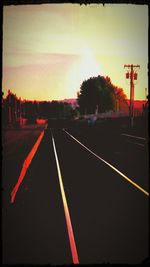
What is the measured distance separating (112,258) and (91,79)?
12270cm

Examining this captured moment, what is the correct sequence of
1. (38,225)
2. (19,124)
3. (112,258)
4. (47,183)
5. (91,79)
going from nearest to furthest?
1. (112,258)
2. (38,225)
3. (47,183)
4. (19,124)
5. (91,79)

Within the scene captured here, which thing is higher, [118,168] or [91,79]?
[91,79]

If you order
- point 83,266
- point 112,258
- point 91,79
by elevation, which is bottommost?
point 112,258

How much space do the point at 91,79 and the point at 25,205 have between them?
11915cm

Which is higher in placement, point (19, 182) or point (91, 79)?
point (91, 79)

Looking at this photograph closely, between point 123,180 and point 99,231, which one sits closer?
point 99,231

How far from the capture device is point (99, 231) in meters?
7.68

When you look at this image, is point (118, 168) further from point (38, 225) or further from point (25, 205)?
point (38, 225)


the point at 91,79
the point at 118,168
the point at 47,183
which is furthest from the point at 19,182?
the point at 91,79

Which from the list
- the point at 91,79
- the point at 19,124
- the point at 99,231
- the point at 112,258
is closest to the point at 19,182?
the point at 99,231

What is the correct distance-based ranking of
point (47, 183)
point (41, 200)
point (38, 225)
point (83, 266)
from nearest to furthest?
point (83, 266) → point (38, 225) → point (41, 200) → point (47, 183)

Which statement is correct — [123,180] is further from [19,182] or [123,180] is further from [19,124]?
[19,124]

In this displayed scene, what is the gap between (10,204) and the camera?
1003 cm

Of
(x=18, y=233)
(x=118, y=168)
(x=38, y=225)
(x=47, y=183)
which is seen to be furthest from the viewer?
(x=118, y=168)
